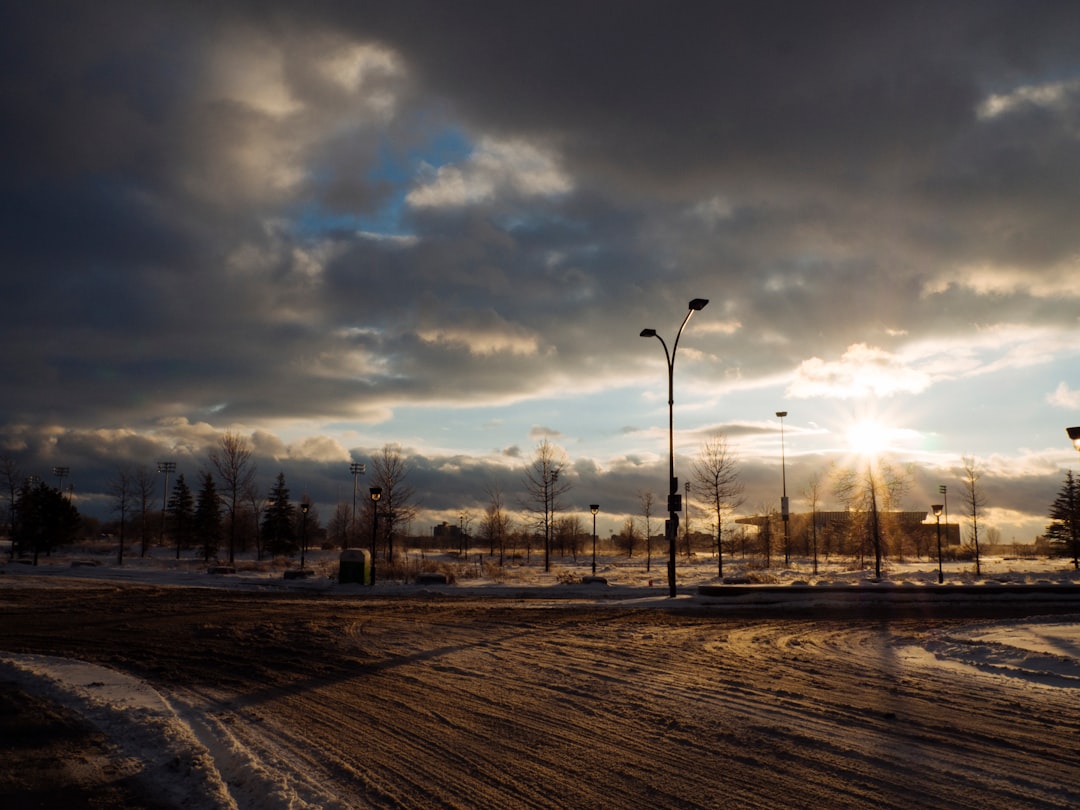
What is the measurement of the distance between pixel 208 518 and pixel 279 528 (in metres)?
6.54

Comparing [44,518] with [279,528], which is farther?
[279,528]

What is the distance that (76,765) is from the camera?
6633mm

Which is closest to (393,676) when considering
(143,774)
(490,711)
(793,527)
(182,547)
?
(490,711)

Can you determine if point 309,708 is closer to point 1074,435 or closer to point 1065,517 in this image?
point 1074,435

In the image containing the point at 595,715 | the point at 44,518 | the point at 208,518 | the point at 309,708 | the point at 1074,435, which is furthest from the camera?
the point at 208,518

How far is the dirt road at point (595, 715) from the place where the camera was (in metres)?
5.72

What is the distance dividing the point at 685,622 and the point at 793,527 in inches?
3639

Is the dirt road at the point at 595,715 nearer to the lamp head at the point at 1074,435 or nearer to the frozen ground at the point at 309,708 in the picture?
the frozen ground at the point at 309,708

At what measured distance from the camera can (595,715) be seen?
26.3 ft

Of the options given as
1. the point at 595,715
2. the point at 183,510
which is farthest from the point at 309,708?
the point at 183,510

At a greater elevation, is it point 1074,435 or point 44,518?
point 1074,435

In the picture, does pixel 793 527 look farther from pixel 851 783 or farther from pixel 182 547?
pixel 851 783

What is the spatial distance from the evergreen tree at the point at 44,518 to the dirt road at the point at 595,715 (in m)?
49.9

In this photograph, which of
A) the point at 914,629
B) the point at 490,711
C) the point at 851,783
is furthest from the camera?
the point at 914,629
